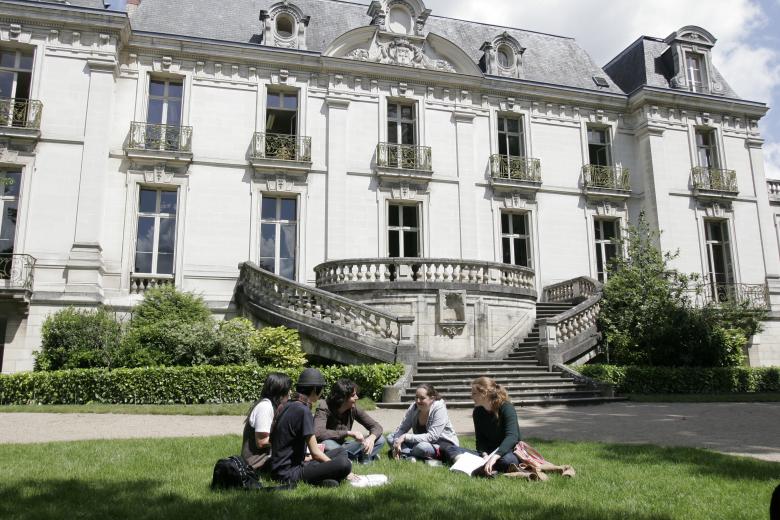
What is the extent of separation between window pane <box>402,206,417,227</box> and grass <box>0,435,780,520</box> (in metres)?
13.1

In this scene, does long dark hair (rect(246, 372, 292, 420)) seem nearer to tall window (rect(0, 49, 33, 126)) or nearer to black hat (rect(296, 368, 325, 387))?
black hat (rect(296, 368, 325, 387))

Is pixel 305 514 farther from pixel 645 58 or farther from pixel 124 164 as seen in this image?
pixel 645 58

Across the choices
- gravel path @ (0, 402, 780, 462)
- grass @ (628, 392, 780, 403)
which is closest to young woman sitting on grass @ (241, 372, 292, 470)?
gravel path @ (0, 402, 780, 462)

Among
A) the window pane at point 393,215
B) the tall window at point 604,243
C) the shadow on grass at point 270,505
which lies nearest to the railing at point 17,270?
the window pane at point 393,215

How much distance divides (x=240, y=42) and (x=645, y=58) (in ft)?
48.7

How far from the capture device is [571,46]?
24859mm

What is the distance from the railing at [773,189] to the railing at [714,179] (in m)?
2.74

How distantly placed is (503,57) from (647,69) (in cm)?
559

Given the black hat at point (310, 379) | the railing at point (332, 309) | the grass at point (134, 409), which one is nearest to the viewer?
the black hat at point (310, 379)

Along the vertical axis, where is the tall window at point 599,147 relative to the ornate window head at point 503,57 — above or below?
below

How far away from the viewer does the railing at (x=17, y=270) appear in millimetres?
14933

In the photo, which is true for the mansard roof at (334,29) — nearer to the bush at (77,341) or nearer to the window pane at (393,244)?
the window pane at (393,244)

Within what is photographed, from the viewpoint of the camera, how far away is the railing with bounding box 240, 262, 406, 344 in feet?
45.8

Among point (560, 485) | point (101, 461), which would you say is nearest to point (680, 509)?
point (560, 485)
